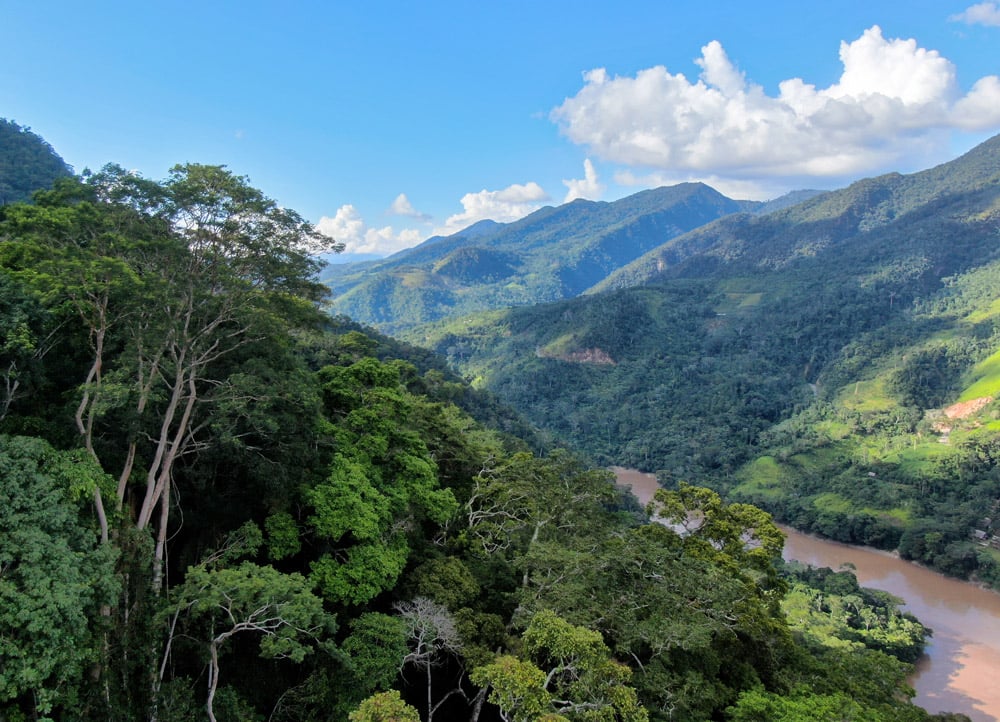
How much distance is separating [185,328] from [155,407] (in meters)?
2.01

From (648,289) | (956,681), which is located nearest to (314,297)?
(956,681)

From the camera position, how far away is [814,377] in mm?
117500

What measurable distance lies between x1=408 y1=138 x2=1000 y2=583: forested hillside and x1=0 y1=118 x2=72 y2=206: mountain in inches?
3297

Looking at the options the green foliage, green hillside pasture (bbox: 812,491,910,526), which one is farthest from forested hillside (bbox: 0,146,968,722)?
green hillside pasture (bbox: 812,491,910,526)

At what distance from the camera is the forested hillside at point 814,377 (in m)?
67.2

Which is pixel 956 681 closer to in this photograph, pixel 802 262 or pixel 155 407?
pixel 155 407

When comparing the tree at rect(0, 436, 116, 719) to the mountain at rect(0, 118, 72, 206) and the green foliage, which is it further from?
the mountain at rect(0, 118, 72, 206)

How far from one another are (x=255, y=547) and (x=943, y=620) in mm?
55357

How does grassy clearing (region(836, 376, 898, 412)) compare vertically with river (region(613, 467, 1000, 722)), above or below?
above

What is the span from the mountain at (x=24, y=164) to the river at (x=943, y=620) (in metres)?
81.9

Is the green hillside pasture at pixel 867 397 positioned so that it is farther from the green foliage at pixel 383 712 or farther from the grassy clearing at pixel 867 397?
the green foliage at pixel 383 712

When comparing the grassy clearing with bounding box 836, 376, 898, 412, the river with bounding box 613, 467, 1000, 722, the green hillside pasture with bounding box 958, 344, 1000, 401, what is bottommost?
the river with bounding box 613, 467, 1000, 722

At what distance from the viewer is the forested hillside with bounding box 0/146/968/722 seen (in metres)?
10.1

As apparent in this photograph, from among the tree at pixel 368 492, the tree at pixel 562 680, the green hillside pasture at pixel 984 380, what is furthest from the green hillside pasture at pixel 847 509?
the tree at pixel 562 680
